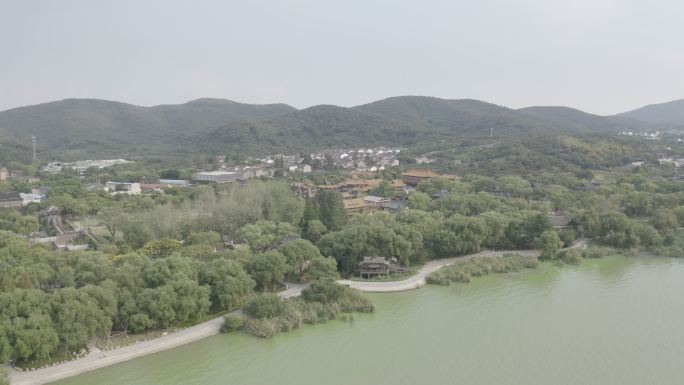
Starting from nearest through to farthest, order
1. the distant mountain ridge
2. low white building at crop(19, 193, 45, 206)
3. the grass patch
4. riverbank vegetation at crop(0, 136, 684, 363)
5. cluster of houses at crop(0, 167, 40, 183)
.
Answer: riverbank vegetation at crop(0, 136, 684, 363) < the grass patch < low white building at crop(19, 193, 45, 206) < cluster of houses at crop(0, 167, 40, 183) < the distant mountain ridge

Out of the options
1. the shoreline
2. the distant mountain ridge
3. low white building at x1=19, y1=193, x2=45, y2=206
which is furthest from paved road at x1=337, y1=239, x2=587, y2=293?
the distant mountain ridge

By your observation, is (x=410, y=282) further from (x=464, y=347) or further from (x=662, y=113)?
(x=662, y=113)

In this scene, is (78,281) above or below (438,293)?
above

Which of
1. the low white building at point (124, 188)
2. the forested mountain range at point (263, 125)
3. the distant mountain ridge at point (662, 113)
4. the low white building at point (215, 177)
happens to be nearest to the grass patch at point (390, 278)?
the low white building at point (124, 188)

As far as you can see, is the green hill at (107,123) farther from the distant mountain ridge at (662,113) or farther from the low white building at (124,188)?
the distant mountain ridge at (662,113)

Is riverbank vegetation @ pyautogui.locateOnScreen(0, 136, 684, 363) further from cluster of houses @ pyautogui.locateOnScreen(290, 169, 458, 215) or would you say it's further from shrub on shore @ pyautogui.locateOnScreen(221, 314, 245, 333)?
cluster of houses @ pyautogui.locateOnScreen(290, 169, 458, 215)

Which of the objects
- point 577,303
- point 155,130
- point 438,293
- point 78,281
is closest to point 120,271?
point 78,281

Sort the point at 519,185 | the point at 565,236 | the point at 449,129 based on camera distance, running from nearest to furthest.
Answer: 1. the point at 565,236
2. the point at 519,185
3. the point at 449,129

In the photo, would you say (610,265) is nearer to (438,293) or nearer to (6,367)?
(438,293)
